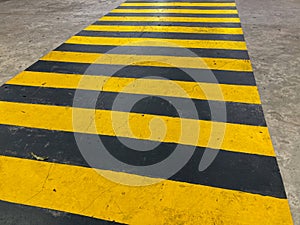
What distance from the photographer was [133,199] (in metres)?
1.66

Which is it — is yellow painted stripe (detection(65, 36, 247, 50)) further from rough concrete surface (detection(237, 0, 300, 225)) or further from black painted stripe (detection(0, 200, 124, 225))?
black painted stripe (detection(0, 200, 124, 225))

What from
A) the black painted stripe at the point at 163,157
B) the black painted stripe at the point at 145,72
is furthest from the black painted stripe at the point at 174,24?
the black painted stripe at the point at 163,157

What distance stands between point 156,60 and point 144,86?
61 cm

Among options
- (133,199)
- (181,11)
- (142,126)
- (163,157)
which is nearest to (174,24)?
(181,11)

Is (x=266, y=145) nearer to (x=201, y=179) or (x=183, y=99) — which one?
(x=201, y=179)

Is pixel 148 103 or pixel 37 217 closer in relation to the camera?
pixel 37 217

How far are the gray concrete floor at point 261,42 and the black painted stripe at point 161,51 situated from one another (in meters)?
0.19

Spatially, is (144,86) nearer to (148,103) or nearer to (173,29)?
(148,103)

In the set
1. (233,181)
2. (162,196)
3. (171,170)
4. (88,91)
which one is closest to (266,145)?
(233,181)

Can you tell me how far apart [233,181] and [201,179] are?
193 mm

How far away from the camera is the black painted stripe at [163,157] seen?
173 cm

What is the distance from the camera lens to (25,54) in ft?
11.7

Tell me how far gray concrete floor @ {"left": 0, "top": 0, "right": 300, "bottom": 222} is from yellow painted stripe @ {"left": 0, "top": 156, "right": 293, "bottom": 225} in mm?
237

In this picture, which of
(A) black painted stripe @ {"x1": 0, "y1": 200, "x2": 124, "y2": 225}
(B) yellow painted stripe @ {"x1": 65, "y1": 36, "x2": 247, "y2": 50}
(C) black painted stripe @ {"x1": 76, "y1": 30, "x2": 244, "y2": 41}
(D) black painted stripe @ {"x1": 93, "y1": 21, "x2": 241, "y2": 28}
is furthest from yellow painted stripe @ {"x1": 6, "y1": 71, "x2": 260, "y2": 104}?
(D) black painted stripe @ {"x1": 93, "y1": 21, "x2": 241, "y2": 28}
